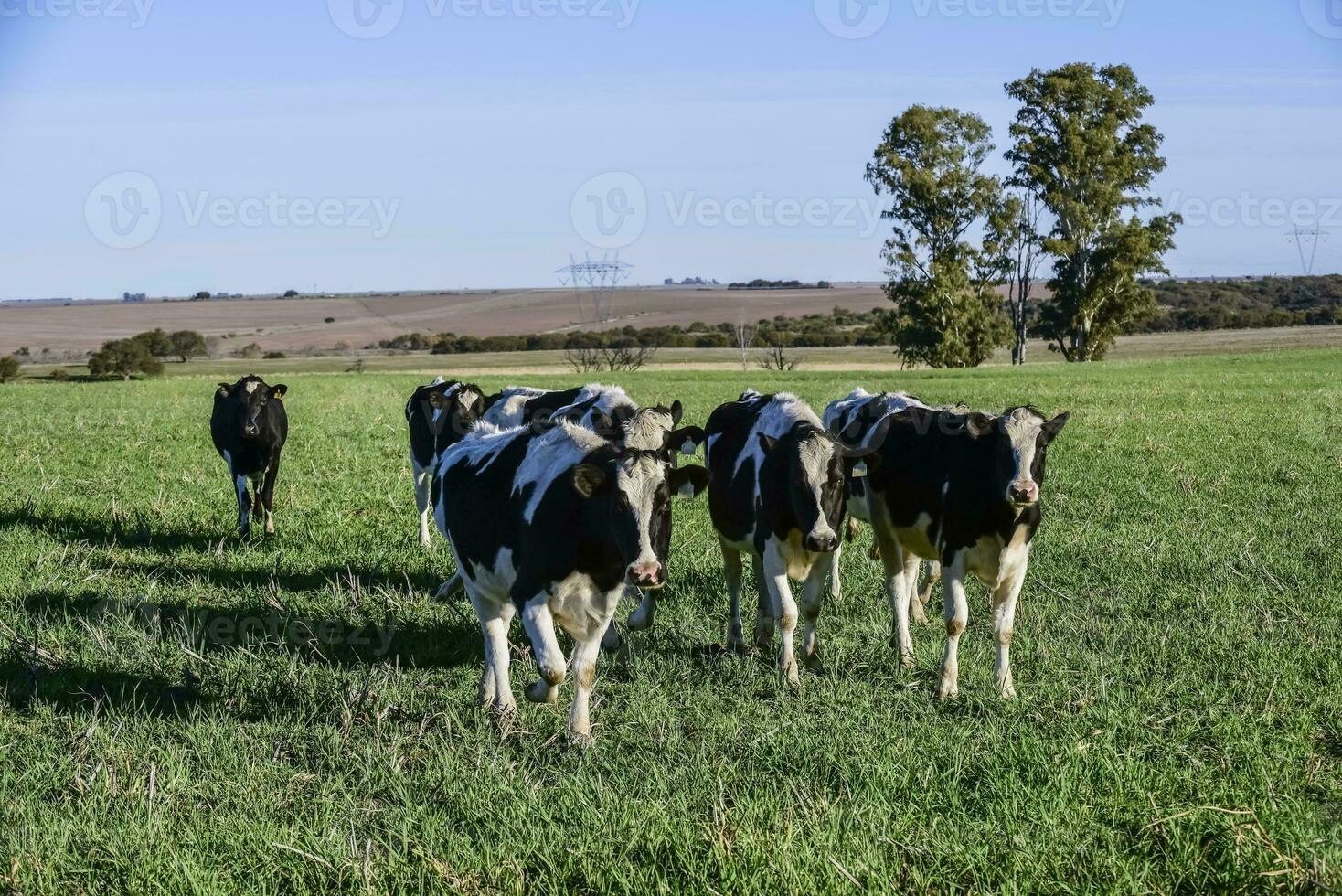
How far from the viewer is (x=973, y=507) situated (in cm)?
890

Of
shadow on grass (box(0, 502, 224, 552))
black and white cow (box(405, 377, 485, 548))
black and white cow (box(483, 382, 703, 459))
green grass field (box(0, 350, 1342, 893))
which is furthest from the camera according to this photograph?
black and white cow (box(405, 377, 485, 548))

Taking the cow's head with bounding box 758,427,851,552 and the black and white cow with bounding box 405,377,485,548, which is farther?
the black and white cow with bounding box 405,377,485,548

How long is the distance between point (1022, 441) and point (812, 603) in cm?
194

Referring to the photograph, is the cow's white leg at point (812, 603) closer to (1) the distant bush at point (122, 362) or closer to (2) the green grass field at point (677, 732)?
(2) the green grass field at point (677, 732)

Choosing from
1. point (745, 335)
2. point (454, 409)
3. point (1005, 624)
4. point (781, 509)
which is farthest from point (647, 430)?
point (745, 335)

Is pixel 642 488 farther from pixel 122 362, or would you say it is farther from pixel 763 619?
pixel 122 362

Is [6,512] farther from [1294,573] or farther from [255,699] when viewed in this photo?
[1294,573]

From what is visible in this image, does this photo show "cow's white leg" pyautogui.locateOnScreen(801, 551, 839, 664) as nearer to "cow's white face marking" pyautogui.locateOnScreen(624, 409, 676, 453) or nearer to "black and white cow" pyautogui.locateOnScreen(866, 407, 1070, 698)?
"black and white cow" pyautogui.locateOnScreen(866, 407, 1070, 698)

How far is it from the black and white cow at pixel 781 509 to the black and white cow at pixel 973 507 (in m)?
0.74

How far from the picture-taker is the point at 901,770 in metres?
6.71

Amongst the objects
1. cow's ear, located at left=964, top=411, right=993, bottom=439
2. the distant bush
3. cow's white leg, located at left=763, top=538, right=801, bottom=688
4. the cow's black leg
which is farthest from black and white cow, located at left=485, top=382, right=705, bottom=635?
the distant bush

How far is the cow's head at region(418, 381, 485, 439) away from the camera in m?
14.7

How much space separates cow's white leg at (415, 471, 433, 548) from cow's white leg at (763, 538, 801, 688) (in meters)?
6.10

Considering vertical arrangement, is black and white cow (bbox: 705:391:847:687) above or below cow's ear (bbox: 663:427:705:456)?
below
